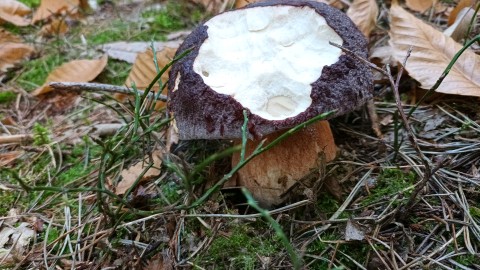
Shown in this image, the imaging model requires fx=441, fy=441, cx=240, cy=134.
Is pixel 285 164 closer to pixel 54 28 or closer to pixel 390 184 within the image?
pixel 390 184

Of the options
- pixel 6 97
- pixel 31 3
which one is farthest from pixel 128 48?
pixel 31 3

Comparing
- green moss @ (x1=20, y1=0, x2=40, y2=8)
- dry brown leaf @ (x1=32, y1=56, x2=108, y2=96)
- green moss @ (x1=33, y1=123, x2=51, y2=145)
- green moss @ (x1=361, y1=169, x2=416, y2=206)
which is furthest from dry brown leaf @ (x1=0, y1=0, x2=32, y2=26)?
green moss @ (x1=361, y1=169, x2=416, y2=206)

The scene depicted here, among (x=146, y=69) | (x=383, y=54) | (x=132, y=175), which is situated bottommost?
(x=132, y=175)

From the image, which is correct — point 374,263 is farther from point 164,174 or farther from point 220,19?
point 220,19

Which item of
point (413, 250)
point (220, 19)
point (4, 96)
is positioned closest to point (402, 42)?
point (220, 19)

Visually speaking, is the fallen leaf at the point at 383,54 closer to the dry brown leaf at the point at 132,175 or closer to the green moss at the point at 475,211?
the green moss at the point at 475,211
